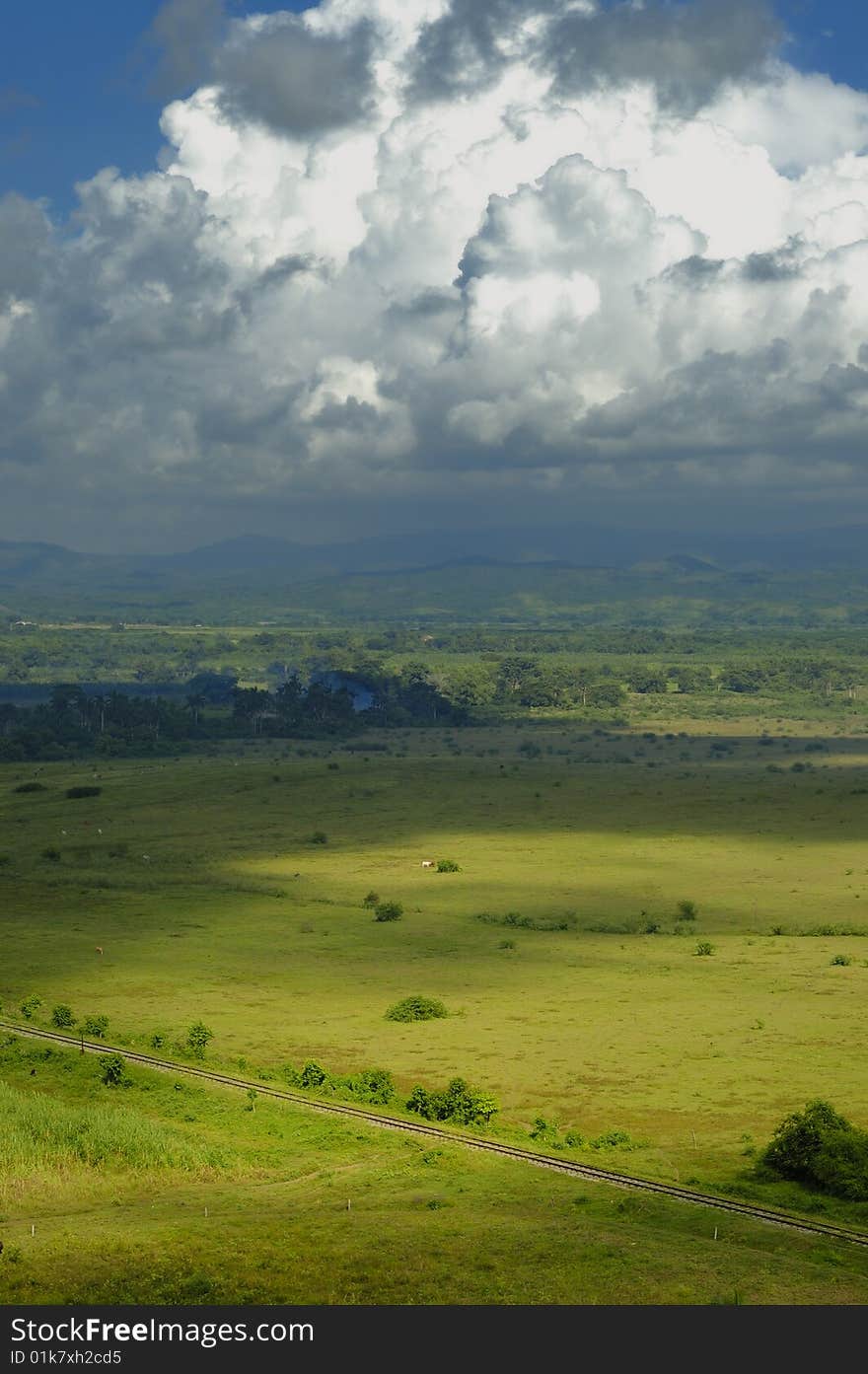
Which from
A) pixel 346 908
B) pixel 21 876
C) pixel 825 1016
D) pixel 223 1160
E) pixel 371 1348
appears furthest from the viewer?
pixel 21 876

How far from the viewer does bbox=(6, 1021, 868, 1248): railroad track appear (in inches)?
1603

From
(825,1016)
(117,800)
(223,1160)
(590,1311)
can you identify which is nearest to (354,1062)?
(223,1160)

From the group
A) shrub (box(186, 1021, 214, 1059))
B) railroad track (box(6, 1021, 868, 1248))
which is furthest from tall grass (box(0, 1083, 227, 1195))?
shrub (box(186, 1021, 214, 1059))

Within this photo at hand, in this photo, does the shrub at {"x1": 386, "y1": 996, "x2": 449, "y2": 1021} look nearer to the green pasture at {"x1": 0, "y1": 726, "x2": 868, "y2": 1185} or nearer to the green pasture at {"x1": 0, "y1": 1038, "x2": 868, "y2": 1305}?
the green pasture at {"x1": 0, "y1": 726, "x2": 868, "y2": 1185}

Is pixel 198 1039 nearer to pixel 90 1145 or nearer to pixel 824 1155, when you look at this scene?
pixel 90 1145

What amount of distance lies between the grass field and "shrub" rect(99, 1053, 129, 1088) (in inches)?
50.8

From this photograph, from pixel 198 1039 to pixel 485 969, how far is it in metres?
20.1

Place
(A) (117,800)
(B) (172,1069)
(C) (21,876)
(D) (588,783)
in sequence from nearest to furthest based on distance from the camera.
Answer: (B) (172,1069)
(C) (21,876)
(A) (117,800)
(D) (588,783)

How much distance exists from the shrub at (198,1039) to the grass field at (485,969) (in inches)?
32.6

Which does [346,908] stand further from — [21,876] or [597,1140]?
[597,1140]

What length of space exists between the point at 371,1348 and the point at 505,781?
12725 centimetres

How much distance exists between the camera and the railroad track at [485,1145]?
40.7 meters

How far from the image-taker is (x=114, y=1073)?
177 ft

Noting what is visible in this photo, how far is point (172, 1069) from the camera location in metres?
56.3
